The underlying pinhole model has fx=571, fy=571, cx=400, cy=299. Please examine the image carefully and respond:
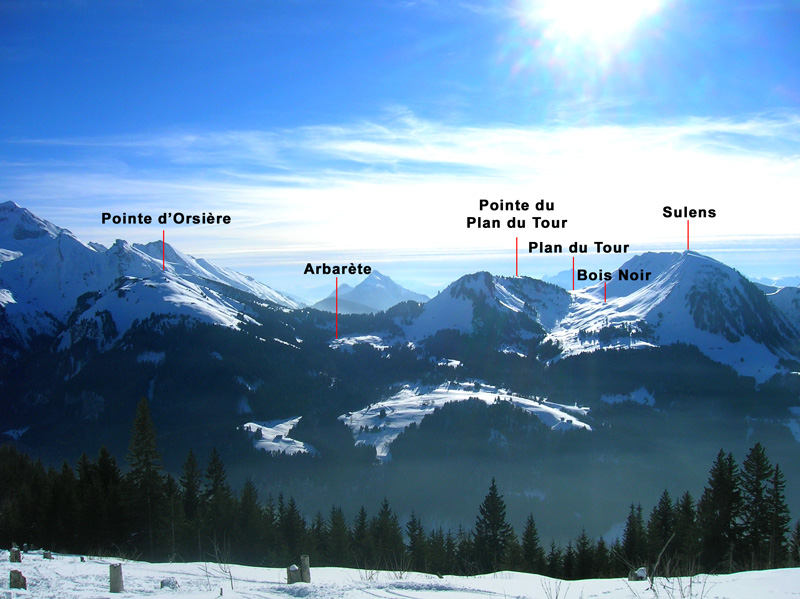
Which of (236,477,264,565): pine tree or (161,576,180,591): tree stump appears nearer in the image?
(161,576,180,591): tree stump

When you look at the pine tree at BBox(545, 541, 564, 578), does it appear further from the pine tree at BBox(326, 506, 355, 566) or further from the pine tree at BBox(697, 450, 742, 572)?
the pine tree at BBox(326, 506, 355, 566)

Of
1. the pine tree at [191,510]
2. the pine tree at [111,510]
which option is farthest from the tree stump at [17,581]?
the pine tree at [191,510]

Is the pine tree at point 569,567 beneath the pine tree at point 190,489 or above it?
beneath

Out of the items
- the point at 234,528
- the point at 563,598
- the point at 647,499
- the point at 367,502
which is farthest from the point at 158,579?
the point at 647,499

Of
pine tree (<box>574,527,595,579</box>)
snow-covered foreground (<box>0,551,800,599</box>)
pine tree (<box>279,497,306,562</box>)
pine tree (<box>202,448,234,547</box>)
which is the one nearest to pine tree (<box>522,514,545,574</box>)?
pine tree (<box>574,527,595,579</box>)

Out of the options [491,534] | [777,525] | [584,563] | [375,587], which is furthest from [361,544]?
[375,587]

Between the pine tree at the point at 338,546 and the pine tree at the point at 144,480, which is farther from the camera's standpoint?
the pine tree at the point at 338,546

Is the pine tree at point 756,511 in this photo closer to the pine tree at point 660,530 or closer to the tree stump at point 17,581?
the pine tree at point 660,530
